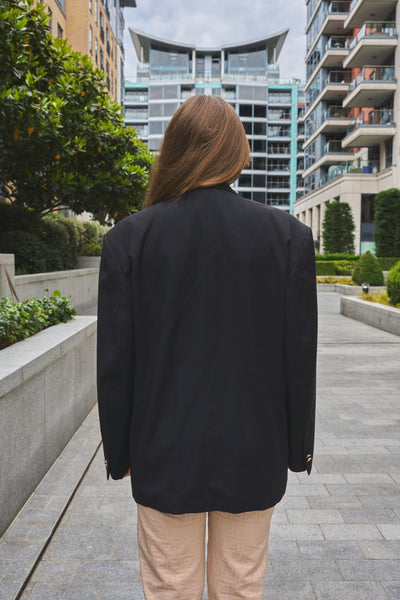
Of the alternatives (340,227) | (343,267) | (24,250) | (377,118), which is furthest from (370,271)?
(377,118)

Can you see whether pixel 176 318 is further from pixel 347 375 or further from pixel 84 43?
pixel 84 43

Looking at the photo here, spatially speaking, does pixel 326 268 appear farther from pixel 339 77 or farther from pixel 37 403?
pixel 37 403

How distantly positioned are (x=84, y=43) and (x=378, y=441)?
39393mm

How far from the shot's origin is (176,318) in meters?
1.68

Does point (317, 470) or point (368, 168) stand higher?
point (368, 168)

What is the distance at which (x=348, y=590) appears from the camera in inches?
107

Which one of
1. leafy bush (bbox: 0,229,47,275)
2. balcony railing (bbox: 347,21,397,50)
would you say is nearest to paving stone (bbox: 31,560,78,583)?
leafy bush (bbox: 0,229,47,275)

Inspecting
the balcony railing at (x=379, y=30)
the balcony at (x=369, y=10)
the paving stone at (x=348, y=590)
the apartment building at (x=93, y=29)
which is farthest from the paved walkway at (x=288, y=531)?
the balcony at (x=369, y=10)

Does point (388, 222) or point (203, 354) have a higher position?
point (388, 222)

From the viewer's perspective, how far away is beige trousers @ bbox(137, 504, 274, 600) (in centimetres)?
174

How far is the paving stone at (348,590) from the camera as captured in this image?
2.66 m

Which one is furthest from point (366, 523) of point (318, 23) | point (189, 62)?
point (189, 62)

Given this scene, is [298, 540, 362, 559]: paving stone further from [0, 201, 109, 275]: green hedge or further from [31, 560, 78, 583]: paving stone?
[0, 201, 109, 275]: green hedge

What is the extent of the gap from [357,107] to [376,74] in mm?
6525
